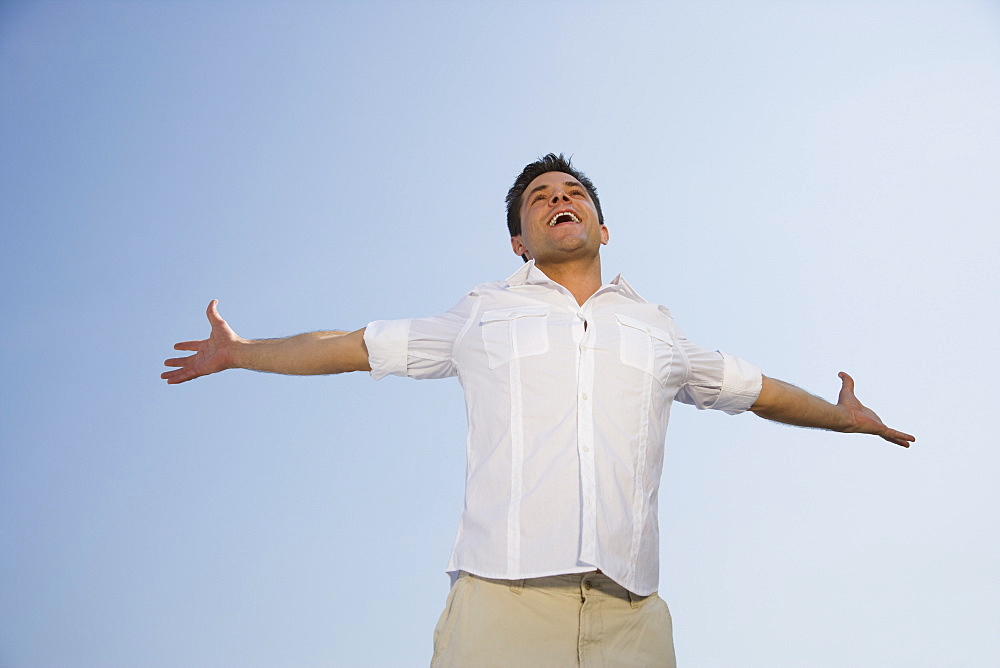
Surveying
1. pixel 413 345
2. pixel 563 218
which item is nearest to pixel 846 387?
pixel 563 218

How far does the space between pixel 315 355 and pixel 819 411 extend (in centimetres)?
274

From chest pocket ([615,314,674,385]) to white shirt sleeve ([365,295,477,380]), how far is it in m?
0.74

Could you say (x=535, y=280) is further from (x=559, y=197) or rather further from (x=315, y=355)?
(x=315, y=355)

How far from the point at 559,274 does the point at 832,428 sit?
180 cm

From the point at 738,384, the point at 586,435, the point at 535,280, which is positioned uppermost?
the point at 535,280

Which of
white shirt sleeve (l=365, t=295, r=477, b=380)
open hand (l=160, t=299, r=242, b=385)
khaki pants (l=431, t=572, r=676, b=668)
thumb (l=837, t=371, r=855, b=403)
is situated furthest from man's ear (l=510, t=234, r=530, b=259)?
khaki pants (l=431, t=572, r=676, b=668)

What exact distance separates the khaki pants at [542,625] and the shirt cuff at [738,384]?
1.37 meters

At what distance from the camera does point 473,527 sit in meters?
3.23

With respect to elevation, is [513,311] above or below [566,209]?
below

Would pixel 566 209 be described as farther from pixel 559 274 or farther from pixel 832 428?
pixel 832 428

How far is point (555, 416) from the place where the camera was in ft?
10.9

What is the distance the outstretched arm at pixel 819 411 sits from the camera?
4309 millimetres

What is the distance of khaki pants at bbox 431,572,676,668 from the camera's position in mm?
2980

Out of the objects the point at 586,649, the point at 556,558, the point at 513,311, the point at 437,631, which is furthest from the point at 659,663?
the point at 513,311
